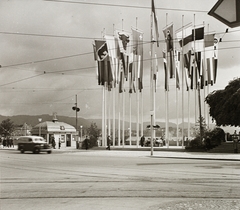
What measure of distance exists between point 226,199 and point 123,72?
30.8m

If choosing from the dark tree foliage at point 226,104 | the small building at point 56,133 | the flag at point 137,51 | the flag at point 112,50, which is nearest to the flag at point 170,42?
the flag at point 137,51

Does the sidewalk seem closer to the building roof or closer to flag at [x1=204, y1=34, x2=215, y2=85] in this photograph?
flag at [x1=204, y1=34, x2=215, y2=85]

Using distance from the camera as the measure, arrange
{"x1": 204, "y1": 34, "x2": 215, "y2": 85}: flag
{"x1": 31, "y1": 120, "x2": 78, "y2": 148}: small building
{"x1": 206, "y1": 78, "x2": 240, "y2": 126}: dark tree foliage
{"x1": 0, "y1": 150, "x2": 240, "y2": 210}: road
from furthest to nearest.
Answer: {"x1": 31, "y1": 120, "x2": 78, "y2": 148}: small building
{"x1": 204, "y1": 34, "x2": 215, "y2": 85}: flag
{"x1": 206, "y1": 78, "x2": 240, "y2": 126}: dark tree foliage
{"x1": 0, "y1": 150, "x2": 240, "y2": 210}: road

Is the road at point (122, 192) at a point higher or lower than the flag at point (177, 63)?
lower

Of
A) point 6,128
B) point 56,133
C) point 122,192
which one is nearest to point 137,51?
point 56,133

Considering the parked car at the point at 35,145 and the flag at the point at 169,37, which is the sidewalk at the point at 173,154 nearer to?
the parked car at the point at 35,145

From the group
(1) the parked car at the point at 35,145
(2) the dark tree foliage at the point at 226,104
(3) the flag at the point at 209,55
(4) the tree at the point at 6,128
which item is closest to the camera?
(1) the parked car at the point at 35,145

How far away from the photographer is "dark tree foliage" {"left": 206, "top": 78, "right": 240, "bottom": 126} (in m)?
35.6

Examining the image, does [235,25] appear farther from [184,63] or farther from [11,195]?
[184,63]

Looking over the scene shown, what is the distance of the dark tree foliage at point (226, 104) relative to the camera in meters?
35.6

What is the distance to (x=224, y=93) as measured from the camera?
3962 cm

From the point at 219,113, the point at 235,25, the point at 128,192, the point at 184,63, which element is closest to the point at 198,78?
the point at 184,63

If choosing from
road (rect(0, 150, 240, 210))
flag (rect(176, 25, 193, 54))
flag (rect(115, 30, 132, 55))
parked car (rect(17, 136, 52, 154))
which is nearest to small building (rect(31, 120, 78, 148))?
→ parked car (rect(17, 136, 52, 154))

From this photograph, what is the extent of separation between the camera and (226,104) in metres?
36.6
